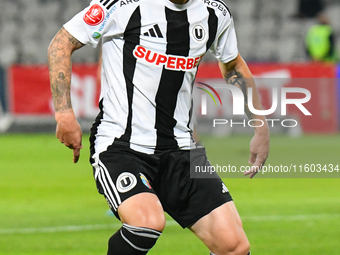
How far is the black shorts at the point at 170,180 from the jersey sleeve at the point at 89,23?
0.63m

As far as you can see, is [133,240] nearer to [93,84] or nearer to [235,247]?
[235,247]

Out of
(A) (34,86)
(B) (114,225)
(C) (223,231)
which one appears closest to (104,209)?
(B) (114,225)

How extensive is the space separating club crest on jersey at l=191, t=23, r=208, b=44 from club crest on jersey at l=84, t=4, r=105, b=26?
57 centimetres

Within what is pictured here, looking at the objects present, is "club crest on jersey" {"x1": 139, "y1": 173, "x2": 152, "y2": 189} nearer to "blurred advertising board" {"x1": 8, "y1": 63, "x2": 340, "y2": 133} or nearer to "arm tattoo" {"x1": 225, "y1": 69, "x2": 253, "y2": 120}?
"arm tattoo" {"x1": 225, "y1": 69, "x2": 253, "y2": 120}

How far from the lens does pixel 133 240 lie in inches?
139

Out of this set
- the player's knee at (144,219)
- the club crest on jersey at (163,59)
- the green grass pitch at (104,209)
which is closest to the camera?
the player's knee at (144,219)

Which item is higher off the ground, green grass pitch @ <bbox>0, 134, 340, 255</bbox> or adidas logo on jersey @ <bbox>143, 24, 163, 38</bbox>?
adidas logo on jersey @ <bbox>143, 24, 163, 38</bbox>

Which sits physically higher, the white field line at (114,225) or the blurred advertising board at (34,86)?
the white field line at (114,225)

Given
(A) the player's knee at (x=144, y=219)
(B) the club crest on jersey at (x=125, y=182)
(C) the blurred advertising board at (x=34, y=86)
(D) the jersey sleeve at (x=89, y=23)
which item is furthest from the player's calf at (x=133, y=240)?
(C) the blurred advertising board at (x=34, y=86)

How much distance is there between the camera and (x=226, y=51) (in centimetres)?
424

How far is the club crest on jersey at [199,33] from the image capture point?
3.98m

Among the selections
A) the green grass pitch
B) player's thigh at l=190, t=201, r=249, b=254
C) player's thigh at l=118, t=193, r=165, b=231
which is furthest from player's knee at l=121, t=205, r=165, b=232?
the green grass pitch

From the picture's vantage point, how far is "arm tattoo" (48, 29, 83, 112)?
367 centimetres

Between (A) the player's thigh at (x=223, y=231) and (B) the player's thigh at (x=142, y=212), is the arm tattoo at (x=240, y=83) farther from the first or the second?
(B) the player's thigh at (x=142, y=212)
